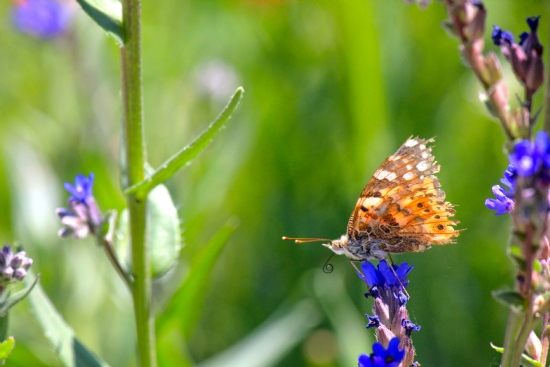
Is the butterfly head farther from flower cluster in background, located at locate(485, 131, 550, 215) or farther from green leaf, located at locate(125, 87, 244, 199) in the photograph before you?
flower cluster in background, located at locate(485, 131, 550, 215)

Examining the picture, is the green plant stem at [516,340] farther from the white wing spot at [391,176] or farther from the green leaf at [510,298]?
the white wing spot at [391,176]

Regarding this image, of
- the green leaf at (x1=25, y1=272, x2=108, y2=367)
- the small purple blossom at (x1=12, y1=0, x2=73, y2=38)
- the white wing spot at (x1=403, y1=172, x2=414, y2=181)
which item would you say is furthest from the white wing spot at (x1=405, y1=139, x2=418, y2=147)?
the small purple blossom at (x1=12, y1=0, x2=73, y2=38)

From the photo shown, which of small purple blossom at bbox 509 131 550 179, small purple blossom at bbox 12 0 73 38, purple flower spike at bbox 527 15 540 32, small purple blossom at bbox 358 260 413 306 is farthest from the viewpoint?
small purple blossom at bbox 12 0 73 38

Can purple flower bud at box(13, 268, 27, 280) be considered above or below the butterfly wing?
above

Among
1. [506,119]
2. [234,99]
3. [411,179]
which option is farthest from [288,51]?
[506,119]

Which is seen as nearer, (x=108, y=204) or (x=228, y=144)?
(x=108, y=204)

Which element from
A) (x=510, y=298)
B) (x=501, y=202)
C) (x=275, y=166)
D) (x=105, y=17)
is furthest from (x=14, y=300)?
(x=275, y=166)

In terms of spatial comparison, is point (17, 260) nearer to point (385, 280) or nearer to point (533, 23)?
point (385, 280)

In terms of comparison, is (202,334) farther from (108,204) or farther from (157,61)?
(157,61)
